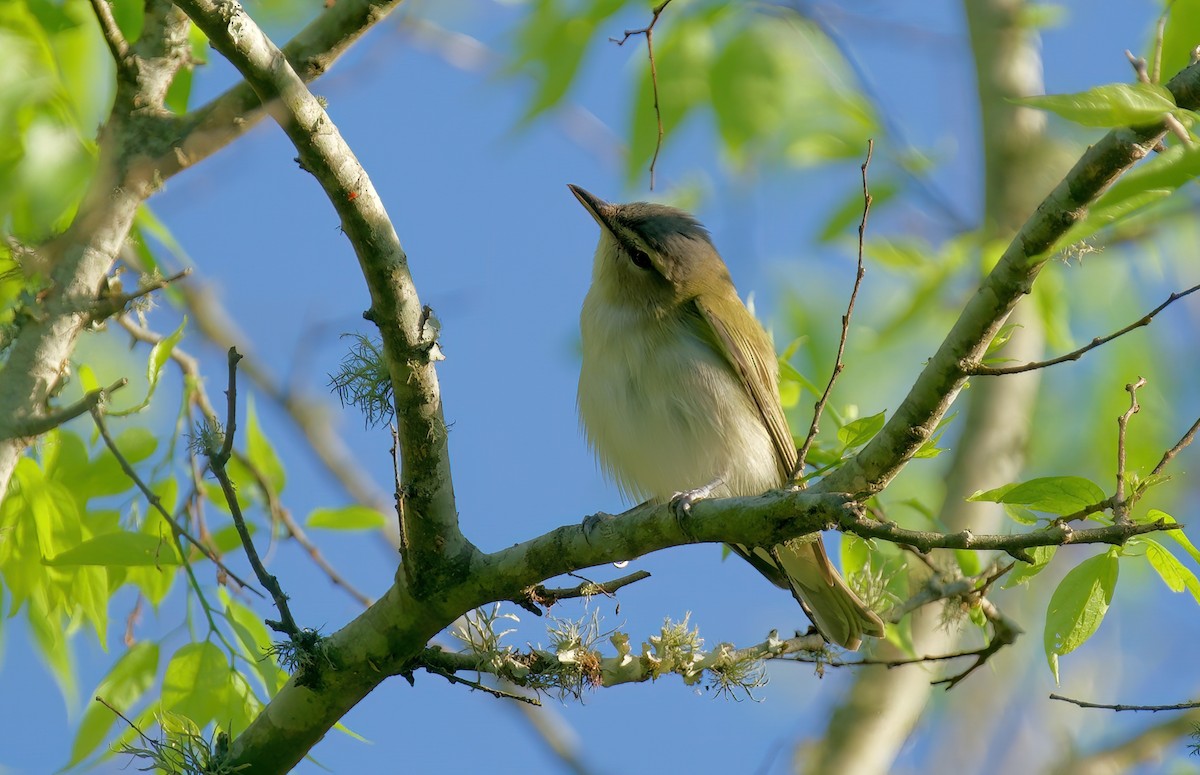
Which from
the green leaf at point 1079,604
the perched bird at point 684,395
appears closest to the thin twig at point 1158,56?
the green leaf at point 1079,604

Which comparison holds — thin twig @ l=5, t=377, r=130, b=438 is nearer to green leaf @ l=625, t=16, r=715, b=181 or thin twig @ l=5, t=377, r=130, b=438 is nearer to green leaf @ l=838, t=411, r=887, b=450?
green leaf @ l=838, t=411, r=887, b=450

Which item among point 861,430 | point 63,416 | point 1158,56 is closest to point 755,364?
point 861,430

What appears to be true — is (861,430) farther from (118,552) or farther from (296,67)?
(296,67)

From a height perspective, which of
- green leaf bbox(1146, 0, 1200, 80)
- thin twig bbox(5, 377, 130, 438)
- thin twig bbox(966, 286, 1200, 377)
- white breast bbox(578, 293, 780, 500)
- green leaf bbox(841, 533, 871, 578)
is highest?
white breast bbox(578, 293, 780, 500)

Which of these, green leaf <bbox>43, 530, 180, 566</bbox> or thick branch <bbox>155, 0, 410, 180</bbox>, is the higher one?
thick branch <bbox>155, 0, 410, 180</bbox>

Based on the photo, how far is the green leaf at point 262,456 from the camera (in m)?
4.05

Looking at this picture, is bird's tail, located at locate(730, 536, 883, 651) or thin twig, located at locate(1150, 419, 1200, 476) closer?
A: thin twig, located at locate(1150, 419, 1200, 476)

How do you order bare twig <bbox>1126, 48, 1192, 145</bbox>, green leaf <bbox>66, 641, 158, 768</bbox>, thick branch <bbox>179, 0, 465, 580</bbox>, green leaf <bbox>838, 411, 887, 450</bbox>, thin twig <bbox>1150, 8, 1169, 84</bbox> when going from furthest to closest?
green leaf <bbox>66, 641, 158, 768</bbox> → green leaf <bbox>838, 411, 887, 450</bbox> → thick branch <bbox>179, 0, 465, 580</bbox> → thin twig <bbox>1150, 8, 1169, 84</bbox> → bare twig <bbox>1126, 48, 1192, 145</bbox>

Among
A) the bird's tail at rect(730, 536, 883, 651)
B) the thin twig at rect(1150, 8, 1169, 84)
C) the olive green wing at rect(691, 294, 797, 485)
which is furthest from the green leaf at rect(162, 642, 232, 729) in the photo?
the thin twig at rect(1150, 8, 1169, 84)

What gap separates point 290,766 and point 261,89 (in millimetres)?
1984

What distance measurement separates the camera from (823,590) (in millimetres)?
4402

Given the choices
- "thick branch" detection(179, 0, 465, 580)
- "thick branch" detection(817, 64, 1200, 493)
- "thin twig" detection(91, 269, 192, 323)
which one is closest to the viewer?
"thick branch" detection(817, 64, 1200, 493)

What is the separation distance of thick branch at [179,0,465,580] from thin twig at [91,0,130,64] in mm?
946

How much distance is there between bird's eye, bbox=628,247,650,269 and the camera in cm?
509
